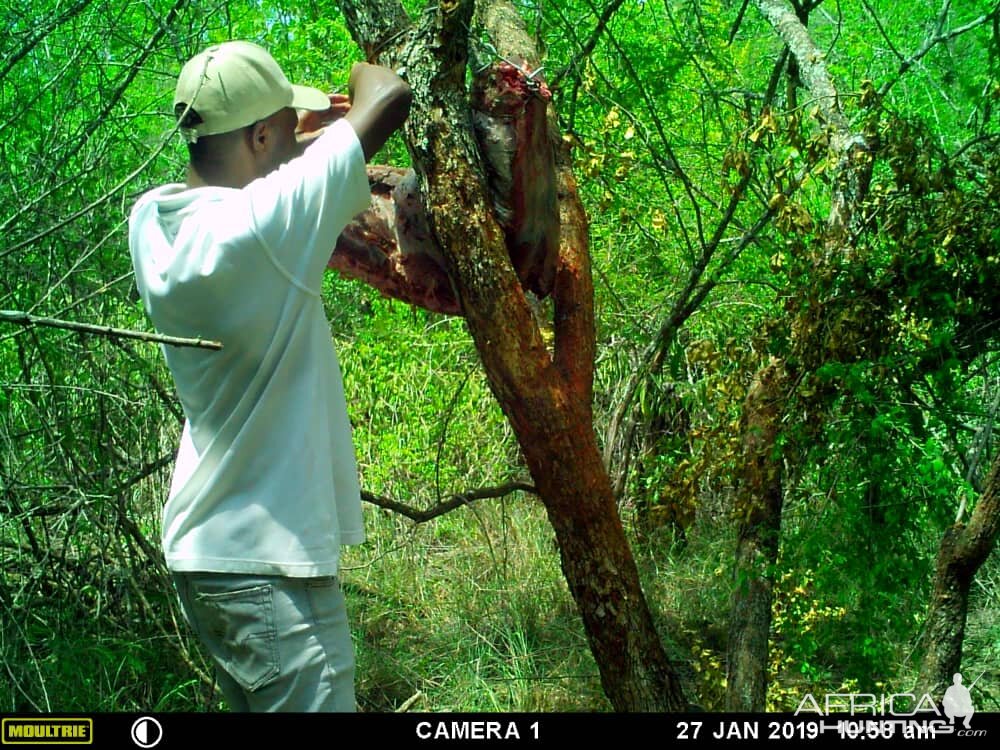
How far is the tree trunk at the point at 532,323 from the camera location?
282 cm

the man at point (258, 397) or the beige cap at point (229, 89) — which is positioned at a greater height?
the beige cap at point (229, 89)

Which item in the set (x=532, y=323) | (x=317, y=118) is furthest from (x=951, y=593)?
(x=317, y=118)

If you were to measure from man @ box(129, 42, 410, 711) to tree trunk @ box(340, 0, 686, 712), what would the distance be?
686mm

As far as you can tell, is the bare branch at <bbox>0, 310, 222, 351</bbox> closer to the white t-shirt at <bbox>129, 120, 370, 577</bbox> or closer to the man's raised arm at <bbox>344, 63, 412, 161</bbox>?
the white t-shirt at <bbox>129, 120, 370, 577</bbox>

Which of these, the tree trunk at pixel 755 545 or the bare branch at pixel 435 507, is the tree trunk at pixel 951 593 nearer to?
the tree trunk at pixel 755 545

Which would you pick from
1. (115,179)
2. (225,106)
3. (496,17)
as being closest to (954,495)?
(496,17)

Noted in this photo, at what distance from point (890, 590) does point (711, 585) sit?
6.34 feet

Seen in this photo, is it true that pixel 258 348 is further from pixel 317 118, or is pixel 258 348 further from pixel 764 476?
pixel 764 476

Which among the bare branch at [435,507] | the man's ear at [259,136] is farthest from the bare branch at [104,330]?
the bare branch at [435,507]

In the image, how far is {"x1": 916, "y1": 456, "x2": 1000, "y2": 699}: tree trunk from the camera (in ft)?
9.40

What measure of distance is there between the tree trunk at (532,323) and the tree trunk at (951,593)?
2.57 ft

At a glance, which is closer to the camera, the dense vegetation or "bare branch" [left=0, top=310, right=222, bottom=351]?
"bare branch" [left=0, top=310, right=222, bottom=351]

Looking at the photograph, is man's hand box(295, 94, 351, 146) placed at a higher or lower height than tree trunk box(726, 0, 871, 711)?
higher

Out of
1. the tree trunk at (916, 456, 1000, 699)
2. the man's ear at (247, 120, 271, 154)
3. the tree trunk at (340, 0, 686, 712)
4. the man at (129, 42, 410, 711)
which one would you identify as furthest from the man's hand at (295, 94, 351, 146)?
the tree trunk at (916, 456, 1000, 699)
